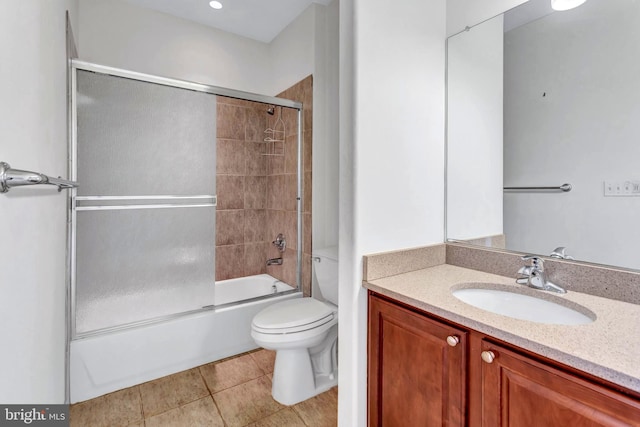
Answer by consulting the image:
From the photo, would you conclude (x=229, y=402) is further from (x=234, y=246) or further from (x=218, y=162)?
(x=218, y=162)

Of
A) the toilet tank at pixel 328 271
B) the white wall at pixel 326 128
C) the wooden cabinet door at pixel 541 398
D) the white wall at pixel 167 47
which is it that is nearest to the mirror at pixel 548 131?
the wooden cabinet door at pixel 541 398

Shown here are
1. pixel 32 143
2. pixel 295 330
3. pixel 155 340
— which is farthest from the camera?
pixel 155 340

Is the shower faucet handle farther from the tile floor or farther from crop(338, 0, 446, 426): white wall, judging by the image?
crop(338, 0, 446, 426): white wall

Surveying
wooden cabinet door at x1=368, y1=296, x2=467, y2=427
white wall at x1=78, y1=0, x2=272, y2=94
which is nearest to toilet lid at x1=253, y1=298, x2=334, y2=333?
wooden cabinet door at x1=368, y1=296, x2=467, y2=427

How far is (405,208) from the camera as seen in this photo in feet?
4.63

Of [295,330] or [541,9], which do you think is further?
[295,330]

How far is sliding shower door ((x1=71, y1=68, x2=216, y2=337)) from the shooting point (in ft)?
5.76

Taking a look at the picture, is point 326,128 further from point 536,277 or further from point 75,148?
point 536,277

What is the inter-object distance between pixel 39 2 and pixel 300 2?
1.83 metres

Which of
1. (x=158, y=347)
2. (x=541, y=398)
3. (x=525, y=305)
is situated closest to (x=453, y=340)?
(x=541, y=398)

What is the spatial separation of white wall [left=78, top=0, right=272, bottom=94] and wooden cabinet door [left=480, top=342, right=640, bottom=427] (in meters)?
2.86

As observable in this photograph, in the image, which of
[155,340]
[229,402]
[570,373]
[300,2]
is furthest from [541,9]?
[155,340]

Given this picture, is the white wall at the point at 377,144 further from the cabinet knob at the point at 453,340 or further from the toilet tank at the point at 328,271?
the toilet tank at the point at 328,271

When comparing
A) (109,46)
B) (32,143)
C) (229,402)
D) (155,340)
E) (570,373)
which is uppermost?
(109,46)
